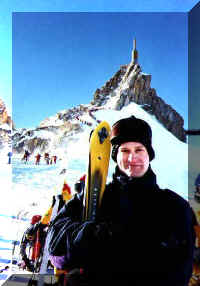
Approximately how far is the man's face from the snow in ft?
0.67

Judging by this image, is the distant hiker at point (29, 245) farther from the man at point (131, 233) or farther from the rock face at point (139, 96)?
the rock face at point (139, 96)

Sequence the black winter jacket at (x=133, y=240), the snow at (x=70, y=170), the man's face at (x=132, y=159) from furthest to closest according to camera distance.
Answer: the snow at (x=70, y=170) → the man's face at (x=132, y=159) → the black winter jacket at (x=133, y=240)

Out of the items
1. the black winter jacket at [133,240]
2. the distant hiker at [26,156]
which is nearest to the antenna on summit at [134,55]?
the black winter jacket at [133,240]

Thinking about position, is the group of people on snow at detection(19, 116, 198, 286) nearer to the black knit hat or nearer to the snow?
the black knit hat

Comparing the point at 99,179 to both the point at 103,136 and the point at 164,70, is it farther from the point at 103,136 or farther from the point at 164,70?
the point at 164,70

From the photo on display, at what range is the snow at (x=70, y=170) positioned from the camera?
2363 mm

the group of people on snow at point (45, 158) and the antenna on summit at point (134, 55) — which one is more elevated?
the antenna on summit at point (134, 55)

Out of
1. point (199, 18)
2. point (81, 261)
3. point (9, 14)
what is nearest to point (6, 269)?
point (81, 261)

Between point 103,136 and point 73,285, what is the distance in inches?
38.2

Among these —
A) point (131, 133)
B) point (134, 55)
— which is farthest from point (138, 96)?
point (131, 133)

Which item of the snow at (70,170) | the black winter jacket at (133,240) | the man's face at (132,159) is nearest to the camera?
the black winter jacket at (133,240)

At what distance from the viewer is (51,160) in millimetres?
2412

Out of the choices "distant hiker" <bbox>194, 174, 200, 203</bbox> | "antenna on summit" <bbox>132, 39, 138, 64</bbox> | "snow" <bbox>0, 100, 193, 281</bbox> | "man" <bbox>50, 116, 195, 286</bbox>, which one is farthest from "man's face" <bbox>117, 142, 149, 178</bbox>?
"antenna on summit" <bbox>132, 39, 138, 64</bbox>

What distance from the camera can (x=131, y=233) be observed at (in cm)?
208
